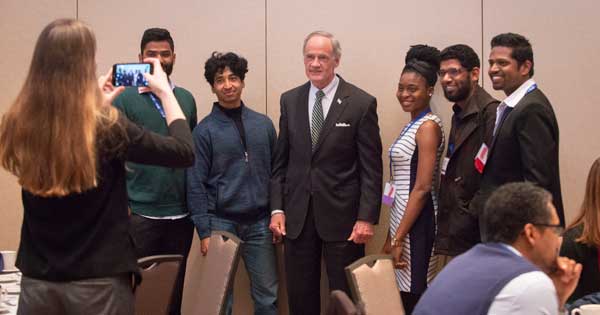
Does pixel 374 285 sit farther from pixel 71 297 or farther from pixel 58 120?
pixel 58 120

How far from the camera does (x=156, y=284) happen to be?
3527 millimetres

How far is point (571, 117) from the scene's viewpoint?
4.93 m

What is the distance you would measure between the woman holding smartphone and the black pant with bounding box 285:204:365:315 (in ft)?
7.34

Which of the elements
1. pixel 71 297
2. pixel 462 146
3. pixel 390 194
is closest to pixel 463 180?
pixel 462 146

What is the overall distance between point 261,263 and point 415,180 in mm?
1043

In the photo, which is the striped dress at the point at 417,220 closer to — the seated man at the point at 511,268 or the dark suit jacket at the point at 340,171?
the dark suit jacket at the point at 340,171

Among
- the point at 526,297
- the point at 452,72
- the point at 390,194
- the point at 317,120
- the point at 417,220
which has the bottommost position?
the point at 417,220

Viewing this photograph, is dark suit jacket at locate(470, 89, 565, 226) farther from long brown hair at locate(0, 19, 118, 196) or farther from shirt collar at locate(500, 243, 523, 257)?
long brown hair at locate(0, 19, 118, 196)

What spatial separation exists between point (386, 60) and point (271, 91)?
78cm

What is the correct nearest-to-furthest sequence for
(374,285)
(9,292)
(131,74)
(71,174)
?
(71,174), (131,74), (9,292), (374,285)

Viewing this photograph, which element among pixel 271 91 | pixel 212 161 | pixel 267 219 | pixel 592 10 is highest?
pixel 592 10

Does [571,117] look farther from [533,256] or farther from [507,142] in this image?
[533,256]

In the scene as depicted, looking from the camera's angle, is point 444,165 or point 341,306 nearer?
point 341,306

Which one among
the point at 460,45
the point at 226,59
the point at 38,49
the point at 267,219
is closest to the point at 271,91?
the point at 226,59
